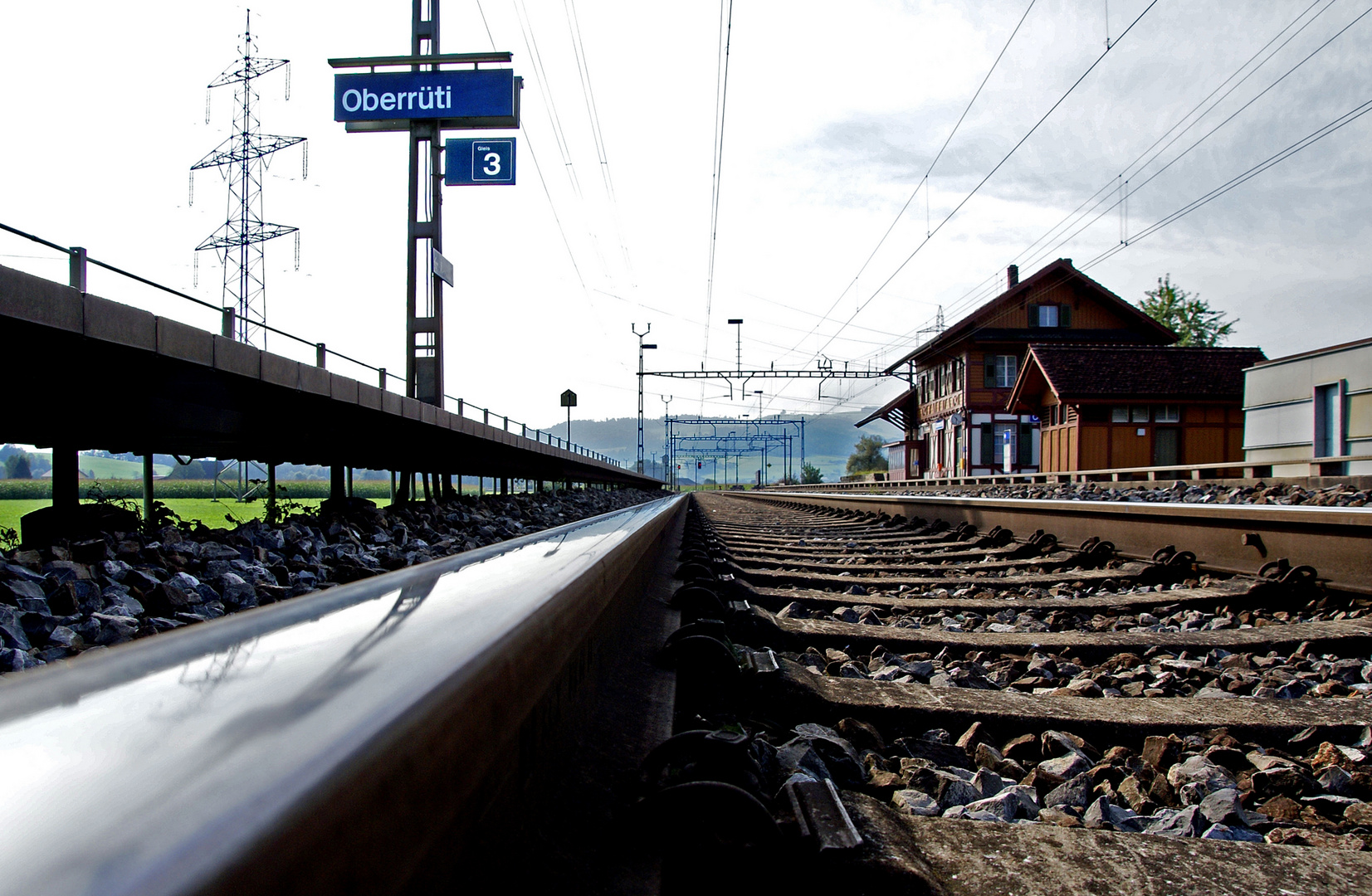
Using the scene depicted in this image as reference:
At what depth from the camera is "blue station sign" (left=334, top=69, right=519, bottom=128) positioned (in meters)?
17.0

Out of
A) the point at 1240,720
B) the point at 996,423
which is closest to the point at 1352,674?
the point at 1240,720

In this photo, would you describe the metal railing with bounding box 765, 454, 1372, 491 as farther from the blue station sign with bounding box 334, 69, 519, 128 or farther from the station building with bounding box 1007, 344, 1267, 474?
the blue station sign with bounding box 334, 69, 519, 128

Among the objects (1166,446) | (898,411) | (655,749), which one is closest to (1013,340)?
(1166,446)

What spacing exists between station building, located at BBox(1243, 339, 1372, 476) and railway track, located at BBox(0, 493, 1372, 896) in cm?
1403

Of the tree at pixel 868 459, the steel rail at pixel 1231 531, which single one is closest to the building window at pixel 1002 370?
the steel rail at pixel 1231 531

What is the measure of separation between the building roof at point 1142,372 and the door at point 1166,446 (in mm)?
1229

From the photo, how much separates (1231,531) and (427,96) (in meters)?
16.7

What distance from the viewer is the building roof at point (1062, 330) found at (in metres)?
39.7

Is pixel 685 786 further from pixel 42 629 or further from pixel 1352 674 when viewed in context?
pixel 42 629

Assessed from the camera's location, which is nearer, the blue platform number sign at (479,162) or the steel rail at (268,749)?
the steel rail at (268,749)

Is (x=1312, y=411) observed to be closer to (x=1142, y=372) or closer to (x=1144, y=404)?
(x=1144, y=404)

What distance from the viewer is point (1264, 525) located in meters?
4.24

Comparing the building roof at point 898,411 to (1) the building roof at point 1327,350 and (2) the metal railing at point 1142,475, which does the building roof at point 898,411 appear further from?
(1) the building roof at point 1327,350

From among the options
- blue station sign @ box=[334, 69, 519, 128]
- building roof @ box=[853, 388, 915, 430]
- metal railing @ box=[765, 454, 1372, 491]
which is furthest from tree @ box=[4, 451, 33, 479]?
building roof @ box=[853, 388, 915, 430]
